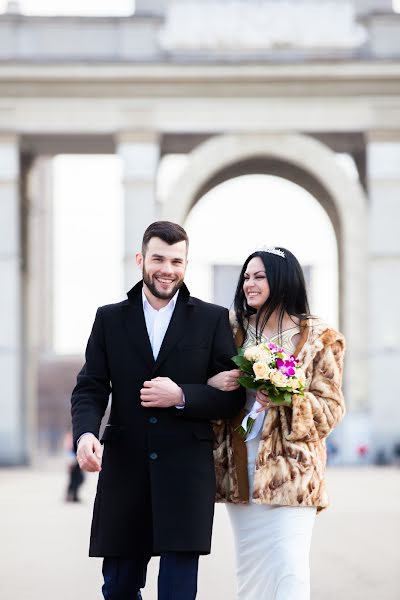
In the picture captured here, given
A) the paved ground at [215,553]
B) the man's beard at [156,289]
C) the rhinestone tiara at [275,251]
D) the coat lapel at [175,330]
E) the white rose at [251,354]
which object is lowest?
the paved ground at [215,553]

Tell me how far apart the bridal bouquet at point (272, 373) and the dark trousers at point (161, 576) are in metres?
0.82

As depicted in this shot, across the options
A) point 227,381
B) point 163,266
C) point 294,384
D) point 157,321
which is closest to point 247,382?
point 227,381

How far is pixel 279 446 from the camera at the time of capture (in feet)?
19.1

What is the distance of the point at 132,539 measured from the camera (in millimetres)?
5547

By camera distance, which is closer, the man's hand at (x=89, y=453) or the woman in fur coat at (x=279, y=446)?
the man's hand at (x=89, y=453)

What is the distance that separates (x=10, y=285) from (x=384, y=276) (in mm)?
8719

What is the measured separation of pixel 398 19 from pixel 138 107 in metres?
6.34

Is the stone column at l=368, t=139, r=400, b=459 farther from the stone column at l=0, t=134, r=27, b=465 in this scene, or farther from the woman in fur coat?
the woman in fur coat

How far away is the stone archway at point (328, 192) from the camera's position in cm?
2806

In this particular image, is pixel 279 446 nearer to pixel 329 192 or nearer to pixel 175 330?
pixel 175 330

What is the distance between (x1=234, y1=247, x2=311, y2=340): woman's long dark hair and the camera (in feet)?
19.6

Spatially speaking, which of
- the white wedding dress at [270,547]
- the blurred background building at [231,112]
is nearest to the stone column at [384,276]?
the blurred background building at [231,112]

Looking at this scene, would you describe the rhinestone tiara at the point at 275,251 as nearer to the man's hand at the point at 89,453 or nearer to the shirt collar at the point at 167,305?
the shirt collar at the point at 167,305

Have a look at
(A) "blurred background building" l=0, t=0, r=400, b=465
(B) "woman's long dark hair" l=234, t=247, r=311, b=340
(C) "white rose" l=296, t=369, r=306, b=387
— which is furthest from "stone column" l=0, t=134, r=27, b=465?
(C) "white rose" l=296, t=369, r=306, b=387
